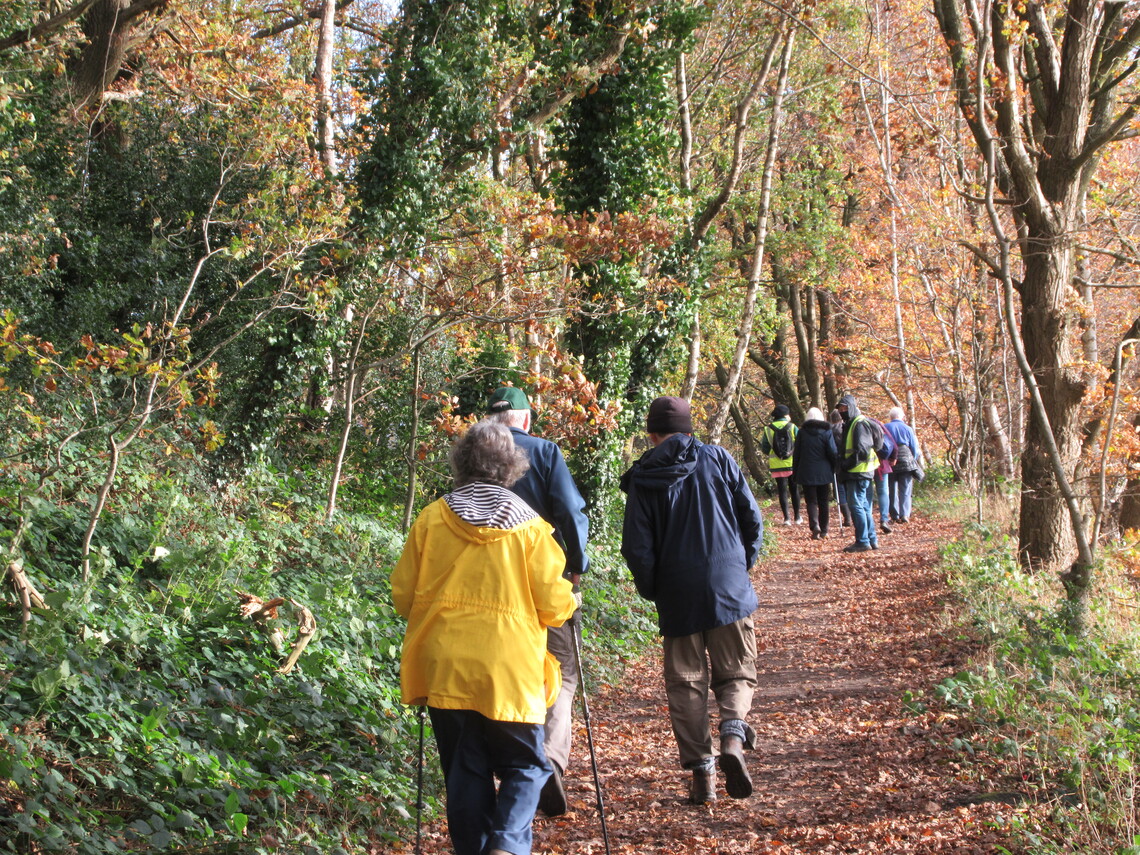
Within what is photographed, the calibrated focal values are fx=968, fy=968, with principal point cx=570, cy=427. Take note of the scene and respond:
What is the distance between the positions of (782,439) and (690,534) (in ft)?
43.8

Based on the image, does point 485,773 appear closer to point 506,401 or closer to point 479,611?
point 479,611

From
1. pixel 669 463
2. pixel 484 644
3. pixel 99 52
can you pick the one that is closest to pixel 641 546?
pixel 669 463

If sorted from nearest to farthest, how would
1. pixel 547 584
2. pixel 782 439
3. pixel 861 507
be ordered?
pixel 547 584 < pixel 861 507 < pixel 782 439

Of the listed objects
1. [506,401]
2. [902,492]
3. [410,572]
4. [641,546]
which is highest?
[506,401]

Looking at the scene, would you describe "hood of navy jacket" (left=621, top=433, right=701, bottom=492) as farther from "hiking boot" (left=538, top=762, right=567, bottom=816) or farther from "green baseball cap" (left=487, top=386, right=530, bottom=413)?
"hiking boot" (left=538, top=762, right=567, bottom=816)

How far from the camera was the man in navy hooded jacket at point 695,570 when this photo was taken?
209 inches

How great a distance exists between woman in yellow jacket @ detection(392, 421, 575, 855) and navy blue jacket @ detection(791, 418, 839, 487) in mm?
11648

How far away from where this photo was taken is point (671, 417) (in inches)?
218

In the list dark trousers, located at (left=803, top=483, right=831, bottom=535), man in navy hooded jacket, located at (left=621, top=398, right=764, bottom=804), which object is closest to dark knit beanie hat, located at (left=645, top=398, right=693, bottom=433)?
man in navy hooded jacket, located at (left=621, top=398, right=764, bottom=804)

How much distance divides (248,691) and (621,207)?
9.14 meters

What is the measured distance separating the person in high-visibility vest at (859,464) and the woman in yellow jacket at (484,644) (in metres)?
10.6

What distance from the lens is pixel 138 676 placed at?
203 inches

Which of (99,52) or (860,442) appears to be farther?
(860,442)

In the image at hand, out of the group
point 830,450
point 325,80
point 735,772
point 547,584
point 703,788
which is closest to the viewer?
point 547,584
